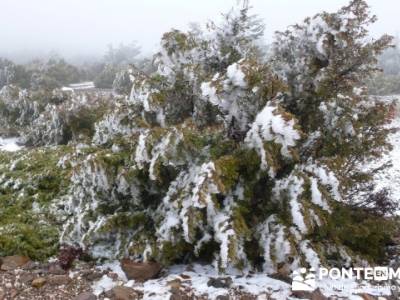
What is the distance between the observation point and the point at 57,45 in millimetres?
85000

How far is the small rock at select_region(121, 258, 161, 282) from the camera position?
15.2 ft

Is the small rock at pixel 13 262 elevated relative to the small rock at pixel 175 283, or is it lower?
elevated

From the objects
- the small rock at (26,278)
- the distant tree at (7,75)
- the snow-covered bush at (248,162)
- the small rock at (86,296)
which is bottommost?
the small rock at (86,296)

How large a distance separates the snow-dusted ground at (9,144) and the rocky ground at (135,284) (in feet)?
33.2

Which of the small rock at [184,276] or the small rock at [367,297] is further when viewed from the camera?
the small rock at [184,276]

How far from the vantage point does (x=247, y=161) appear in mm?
4805

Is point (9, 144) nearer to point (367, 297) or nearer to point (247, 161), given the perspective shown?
point (247, 161)

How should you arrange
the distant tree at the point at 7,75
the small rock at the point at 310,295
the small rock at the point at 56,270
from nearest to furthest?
the small rock at the point at 310,295
the small rock at the point at 56,270
the distant tree at the point at 7,75

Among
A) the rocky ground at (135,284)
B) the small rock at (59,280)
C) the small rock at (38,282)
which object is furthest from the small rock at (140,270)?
the small rock at (38,282)

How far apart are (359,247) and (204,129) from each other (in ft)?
7.94

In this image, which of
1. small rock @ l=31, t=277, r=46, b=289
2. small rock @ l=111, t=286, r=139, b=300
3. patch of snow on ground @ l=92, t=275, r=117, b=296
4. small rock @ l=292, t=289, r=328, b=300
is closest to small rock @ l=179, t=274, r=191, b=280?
small rock @ l=111, t=286, r=139, b=300

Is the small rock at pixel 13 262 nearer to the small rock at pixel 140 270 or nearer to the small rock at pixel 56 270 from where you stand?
the small rock at pixel 56 270

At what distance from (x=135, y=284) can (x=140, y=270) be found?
8.1 inches

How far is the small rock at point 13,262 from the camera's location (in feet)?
16.1
